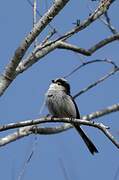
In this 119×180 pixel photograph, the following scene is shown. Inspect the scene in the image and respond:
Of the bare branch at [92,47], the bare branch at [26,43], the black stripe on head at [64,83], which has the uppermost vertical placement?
the black stripe on head at [64,83]

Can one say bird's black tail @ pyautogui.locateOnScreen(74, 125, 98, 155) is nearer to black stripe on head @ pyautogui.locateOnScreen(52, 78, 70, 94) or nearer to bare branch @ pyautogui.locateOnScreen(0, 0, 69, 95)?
black stripe on head @ pyautogui.locateOnScreen(52, 78, 70, 94)

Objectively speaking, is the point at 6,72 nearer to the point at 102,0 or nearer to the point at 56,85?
the point at 102,0

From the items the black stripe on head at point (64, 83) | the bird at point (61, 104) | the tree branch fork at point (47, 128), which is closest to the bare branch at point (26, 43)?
the tree branch fork at point (47, 128)

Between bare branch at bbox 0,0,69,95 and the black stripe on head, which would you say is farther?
the black stripe on head

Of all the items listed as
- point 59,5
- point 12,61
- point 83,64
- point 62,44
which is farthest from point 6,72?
point 83,64

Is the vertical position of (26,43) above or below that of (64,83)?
below

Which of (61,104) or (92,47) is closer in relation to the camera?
(92,47)

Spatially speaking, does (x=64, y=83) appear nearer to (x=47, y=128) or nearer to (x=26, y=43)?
(x=47, y=128)

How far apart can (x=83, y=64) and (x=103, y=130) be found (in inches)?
84.8

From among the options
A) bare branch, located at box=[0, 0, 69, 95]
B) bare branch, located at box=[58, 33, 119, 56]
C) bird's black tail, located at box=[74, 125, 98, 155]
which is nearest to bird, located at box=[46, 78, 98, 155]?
bird's black tail, located at box=[74, 125, 98, 155]

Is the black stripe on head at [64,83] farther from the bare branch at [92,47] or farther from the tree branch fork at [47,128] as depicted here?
the bare branch at [92,47]

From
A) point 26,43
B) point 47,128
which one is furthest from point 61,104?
point 26,43

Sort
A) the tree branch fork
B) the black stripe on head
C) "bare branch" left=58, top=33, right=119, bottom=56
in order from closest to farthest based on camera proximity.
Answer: the tree branch fork < "bare branch" left=58, top=33, right=119, bottom=56 < the black stripe on head

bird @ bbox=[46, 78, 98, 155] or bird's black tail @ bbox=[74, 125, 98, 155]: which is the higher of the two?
bird @ bbox=[46, 78, 98, 155]
